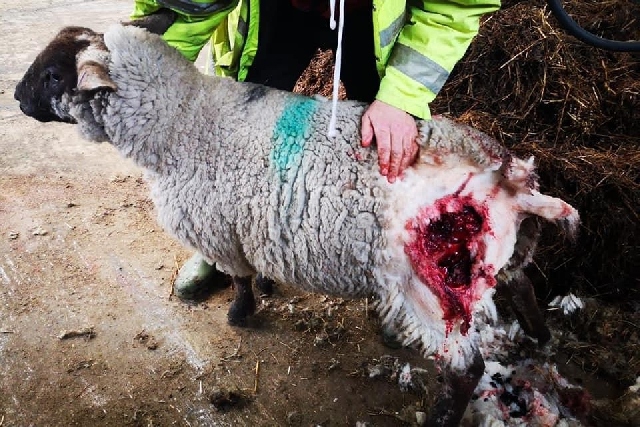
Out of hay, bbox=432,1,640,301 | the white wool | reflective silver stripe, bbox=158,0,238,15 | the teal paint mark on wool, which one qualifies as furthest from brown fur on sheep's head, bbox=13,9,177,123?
the white wool

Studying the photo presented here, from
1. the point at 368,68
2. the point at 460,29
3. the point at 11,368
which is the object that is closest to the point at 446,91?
the point at 368,68

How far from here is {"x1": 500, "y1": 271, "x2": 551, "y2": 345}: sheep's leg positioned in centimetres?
229

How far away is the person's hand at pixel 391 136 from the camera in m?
1.73

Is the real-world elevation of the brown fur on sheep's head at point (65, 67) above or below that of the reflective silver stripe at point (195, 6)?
below

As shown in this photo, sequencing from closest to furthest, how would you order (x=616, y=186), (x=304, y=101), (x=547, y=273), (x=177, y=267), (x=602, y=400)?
1. (x=304, y=101)
2. (x=602, y=400)
3. (x=616, y=186)
4. (x=547, y=273)
5. (x=177, y=267)

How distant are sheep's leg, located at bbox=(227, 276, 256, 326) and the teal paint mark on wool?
2.79ft

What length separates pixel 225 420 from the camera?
2152 millimetres

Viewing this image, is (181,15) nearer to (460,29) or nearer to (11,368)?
(460,29)

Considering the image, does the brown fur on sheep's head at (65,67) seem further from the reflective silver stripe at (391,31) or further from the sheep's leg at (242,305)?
the sheep's leg at (242,305)

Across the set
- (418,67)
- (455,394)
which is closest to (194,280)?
(455,394)

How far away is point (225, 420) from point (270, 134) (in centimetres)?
116

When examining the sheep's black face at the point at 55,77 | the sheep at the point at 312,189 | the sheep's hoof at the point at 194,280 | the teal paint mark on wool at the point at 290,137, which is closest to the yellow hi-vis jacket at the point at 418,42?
the sheep at the point at 312,189

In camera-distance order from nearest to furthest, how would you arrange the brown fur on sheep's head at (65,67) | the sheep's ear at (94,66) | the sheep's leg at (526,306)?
1. the sheep's ear at (94,66)
2. the brown fur on sheep's head at (65,67)
3. the sheep's leg at (526,306)

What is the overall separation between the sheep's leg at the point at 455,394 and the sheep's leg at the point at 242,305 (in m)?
1.00
